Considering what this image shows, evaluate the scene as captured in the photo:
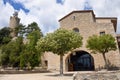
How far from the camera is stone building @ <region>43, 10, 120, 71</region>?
29.3 meters

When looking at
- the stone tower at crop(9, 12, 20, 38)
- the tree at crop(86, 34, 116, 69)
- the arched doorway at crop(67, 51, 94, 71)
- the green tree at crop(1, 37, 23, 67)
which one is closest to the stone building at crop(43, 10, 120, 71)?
the arched doorway at crop(67, 51, 94, 71)

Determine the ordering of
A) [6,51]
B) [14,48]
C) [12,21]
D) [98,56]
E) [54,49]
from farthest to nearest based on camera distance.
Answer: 1. [12,21]
2. [6,51]
3. [14,48]
4. [98,56]
5. [54,49]

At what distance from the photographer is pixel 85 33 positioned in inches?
1229

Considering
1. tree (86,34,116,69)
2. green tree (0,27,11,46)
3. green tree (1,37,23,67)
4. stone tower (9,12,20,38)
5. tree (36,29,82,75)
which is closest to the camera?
tree (36,29,82,75)

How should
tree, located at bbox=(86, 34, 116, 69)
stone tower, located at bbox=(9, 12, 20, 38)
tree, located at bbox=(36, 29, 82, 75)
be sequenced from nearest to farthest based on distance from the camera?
tree, located at bbox=(36, 29, 82, 75)
tree, located at bbox=(86, 34, 116, 69)
stone tower, located at bbox=(9, 12, 20, 38)

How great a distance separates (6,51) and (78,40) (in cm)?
2514

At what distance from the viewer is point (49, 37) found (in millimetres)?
21250

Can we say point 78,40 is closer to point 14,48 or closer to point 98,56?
point 98,56

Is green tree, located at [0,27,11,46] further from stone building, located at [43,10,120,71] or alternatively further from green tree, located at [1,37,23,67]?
stone building, located at [43,10,120,71]

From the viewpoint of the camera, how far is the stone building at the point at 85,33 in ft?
96.0

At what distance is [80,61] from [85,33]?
6112 millimetres

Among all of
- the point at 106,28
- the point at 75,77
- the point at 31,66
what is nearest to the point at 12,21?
the point at 31,66

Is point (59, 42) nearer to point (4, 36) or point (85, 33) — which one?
point (85, 33)

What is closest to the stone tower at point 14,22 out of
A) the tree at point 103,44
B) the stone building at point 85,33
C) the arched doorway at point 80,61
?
the arched doorway at point 80,61
